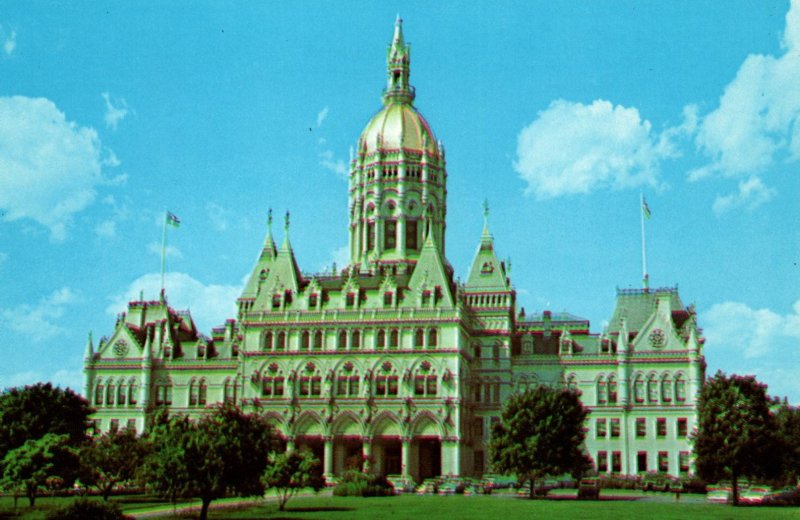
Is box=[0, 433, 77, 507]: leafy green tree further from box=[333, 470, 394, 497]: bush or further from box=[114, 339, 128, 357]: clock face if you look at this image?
box=[114, 339, 128, 357]: clock face

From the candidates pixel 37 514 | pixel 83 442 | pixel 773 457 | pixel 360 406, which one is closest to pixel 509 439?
pixel 773 457

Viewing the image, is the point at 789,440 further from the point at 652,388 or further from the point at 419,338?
the point at 419,338

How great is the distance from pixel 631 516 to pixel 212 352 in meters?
70.7

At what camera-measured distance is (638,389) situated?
102m

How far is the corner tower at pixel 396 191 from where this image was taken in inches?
4658

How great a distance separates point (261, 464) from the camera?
176 ft

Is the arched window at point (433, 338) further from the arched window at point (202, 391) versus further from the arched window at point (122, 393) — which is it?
the arched window at point (122, 393)

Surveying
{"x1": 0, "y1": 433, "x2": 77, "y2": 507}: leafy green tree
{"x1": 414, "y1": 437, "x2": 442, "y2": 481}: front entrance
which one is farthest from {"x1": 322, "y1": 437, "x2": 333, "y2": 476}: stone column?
{"x1": 0, "y1": 433, "x2": 77, "y2": 507}: leafy green tree

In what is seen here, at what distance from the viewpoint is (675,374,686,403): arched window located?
328 ft

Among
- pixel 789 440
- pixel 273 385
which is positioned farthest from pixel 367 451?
pixel 789 440

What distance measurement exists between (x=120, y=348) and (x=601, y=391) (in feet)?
180

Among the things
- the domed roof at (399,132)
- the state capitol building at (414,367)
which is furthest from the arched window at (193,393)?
the domed roof at (399,132)

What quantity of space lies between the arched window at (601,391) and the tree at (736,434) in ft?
104

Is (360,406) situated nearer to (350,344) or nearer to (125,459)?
(350,344)
